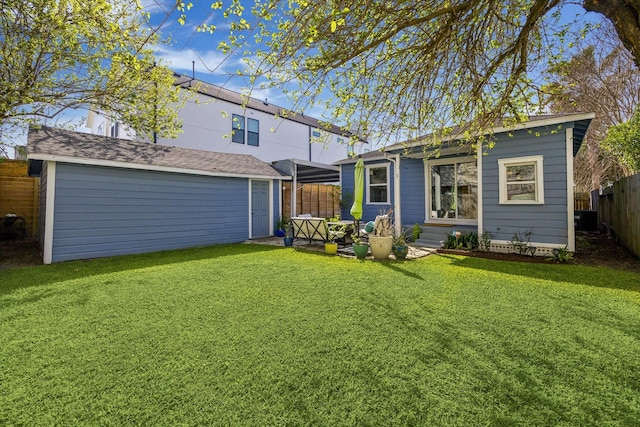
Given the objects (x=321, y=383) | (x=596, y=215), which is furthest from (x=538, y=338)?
(x=596, y=215)

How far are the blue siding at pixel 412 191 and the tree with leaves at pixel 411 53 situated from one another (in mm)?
5231

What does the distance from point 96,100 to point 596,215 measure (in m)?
20.0

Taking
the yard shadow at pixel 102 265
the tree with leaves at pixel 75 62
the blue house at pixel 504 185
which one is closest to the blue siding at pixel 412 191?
the blue house at pixel 504 185

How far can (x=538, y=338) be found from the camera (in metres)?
2.96

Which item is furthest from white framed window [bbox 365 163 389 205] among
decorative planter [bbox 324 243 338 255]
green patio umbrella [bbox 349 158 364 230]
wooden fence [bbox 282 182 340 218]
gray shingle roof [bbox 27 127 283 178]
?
decorative planter [bbox 324 243 338 255]

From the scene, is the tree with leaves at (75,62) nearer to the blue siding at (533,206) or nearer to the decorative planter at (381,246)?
the decorative planter at (381,246)

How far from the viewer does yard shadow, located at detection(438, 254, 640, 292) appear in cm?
494

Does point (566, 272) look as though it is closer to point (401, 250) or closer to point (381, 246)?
point (401, 250)

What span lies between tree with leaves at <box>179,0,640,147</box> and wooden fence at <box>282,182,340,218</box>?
9.06 metres

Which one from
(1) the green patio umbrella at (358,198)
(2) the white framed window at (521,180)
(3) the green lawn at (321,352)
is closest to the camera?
(3) the green lawn at (321,352)

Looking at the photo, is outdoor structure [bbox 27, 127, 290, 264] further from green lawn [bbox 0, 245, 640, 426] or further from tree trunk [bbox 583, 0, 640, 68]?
tree trunk [bbox 583, 0, 640, 68]

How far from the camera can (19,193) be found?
10516 mm

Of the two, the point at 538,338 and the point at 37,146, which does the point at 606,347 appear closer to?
the point at 538,338

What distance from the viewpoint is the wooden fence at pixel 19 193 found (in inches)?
405
